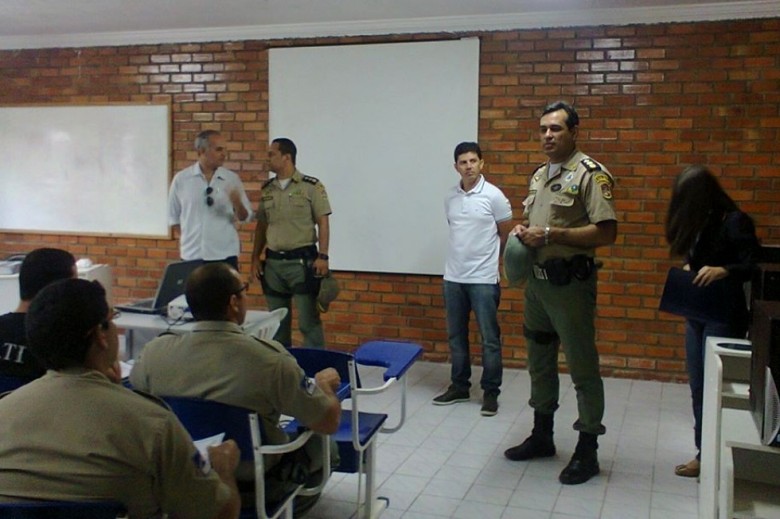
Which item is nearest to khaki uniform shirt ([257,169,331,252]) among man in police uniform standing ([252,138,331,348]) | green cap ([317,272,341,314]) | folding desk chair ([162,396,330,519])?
man in police uniform standing ([252,138,331,348])

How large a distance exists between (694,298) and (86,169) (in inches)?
197

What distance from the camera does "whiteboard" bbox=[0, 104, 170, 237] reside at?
595 cm

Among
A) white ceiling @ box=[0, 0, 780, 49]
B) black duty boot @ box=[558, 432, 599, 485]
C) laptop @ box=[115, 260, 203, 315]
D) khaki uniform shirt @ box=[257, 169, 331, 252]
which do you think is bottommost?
black duty boot @ box=[558, 432, 599, 485]

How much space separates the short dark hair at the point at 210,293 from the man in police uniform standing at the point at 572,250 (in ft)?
4.99

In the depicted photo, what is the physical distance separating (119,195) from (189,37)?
144 cm

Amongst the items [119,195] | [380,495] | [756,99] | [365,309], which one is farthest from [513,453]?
[119,195]

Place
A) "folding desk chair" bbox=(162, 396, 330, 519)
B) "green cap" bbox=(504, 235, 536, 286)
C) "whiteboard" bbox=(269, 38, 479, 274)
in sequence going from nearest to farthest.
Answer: "folding desk chair" bbox=(162, 396, 330, 519) < "green cap" bbox=(504, 235, 536, 286) < "whiteboard" bbox=(269, 38, 479, 274)

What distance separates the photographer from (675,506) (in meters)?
3.05

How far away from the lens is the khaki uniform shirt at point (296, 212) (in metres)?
4.50

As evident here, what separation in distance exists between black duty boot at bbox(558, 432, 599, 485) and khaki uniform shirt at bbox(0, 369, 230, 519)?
85.6 inches

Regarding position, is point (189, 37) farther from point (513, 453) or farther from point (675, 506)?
point (675, 506)

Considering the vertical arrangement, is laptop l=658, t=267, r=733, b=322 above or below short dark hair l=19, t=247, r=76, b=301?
below

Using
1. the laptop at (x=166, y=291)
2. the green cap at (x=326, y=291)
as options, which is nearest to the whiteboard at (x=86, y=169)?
the green cap at (x=326, y=291)

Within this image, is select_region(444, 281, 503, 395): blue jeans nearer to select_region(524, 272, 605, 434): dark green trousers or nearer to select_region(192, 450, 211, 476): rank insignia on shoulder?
select_region(524, 272, 605, 434): dark green trousers
